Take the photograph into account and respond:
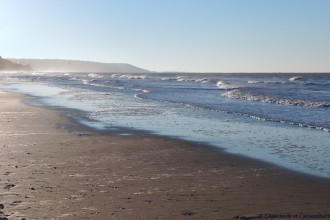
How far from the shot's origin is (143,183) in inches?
344

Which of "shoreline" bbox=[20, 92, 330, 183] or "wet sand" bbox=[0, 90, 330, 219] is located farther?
"shoreline" bbox=[20, 92, 330, 183]

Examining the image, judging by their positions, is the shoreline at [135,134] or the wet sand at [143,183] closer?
the wet sand at [143,183]

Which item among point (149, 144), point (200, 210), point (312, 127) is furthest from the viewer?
point (312, 127)

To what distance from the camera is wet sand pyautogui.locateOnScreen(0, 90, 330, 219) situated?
7.07 m

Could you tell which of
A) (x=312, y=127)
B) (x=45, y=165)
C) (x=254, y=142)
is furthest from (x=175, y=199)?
(x=312, y=127)

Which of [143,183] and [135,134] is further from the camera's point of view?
[135,134]

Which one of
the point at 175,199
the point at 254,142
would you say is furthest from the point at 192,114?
the point at 175,199

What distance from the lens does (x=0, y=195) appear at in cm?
770

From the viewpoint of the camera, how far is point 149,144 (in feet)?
45.0

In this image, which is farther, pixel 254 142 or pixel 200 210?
pixel 254 142

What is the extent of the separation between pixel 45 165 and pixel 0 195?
102 inches

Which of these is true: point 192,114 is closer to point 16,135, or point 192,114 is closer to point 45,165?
point 16,135

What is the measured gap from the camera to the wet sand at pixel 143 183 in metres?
7.07

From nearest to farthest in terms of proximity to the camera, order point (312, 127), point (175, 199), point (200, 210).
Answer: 1. point (200, 210)
2. point (175, 199)
3. point (312, 127)
